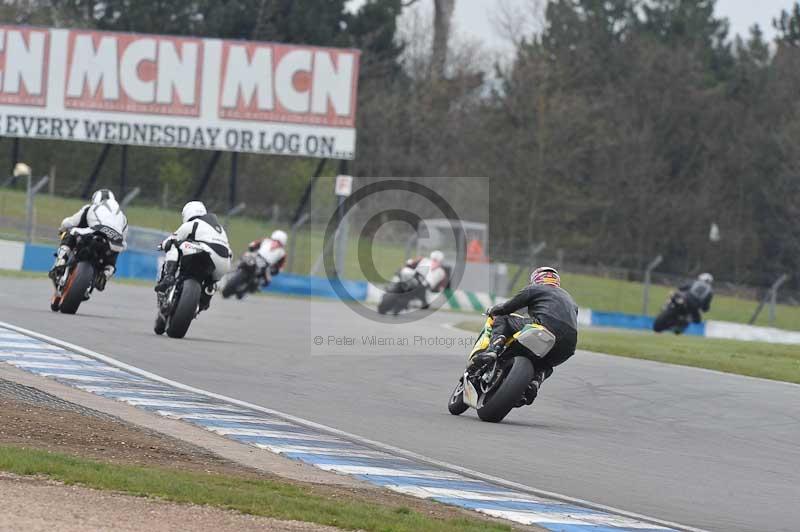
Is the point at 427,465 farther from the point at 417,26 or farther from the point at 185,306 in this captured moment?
the point at 417,26

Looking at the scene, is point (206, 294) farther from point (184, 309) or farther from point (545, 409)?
point (545, 409)

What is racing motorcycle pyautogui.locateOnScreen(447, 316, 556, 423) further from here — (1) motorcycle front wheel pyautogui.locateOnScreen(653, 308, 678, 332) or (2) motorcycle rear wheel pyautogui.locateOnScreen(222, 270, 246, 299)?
(1) motorcycle front wheel pyautogui.locateOnScreen(653, 308, 678, 332)

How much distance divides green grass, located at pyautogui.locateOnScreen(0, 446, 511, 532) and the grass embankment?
2830 centimetres

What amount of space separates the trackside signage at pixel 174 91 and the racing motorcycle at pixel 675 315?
487 inches

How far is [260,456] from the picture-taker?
9.23 meters

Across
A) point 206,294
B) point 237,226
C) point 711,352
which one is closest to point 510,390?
point 206,294

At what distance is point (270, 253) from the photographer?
29000mm

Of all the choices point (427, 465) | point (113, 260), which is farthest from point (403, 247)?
point (427, 465)

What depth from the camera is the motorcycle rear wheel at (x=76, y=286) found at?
17.4 metres

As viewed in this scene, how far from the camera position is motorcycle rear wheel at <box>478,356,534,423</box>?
11594mm

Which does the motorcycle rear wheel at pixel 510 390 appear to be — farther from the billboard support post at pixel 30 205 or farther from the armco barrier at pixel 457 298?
the armco barrier at pixel 457 298

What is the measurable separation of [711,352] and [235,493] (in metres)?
13.9

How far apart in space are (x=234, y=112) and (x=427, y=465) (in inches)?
1276

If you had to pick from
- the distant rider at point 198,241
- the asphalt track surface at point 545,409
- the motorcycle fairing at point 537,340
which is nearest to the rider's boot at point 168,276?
the distant rider at point 198,241
